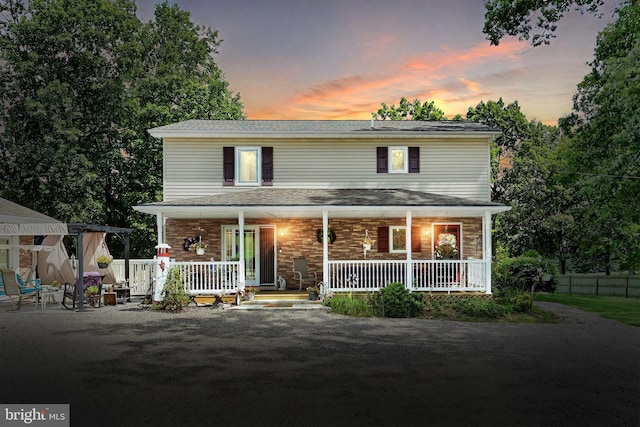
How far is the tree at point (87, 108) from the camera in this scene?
24.6 m

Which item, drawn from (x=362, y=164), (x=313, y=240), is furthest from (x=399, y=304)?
(x=362, y=164)

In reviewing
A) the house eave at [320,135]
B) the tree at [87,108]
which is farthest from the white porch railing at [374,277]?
the tree at [87,108]

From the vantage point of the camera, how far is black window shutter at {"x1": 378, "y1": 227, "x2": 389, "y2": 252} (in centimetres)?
1920

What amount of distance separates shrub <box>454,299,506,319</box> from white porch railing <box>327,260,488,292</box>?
135cm

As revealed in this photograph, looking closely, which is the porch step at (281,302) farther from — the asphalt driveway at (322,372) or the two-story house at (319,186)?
the asphalt driveway at (322,372)

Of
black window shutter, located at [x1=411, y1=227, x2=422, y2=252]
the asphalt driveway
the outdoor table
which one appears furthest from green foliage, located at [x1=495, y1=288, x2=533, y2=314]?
the outdoor table

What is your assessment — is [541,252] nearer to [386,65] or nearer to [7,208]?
[386,65]

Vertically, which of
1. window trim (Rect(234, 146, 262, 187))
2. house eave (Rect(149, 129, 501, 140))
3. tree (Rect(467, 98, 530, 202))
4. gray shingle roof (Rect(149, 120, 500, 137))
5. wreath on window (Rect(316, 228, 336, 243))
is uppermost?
tree (Rect(467, 98, 530, 202))

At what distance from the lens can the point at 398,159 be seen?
1977 centimetres

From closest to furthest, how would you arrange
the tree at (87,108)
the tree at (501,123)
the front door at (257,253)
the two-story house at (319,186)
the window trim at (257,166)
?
the two-story house at (319,186), the front door at (257,253), the window trim at (257,166), the tree at (87,108), the tree at (501,123)

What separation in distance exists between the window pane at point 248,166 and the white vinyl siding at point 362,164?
38 cm

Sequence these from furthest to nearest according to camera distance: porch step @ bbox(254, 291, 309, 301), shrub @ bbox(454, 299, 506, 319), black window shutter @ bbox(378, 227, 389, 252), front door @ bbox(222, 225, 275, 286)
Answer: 1. black window shutter @ bbox(378, 227, 389, 252)
2. front door @ bbox(222, 225, 275, 286)
3. porch step @ bbox(254, 291, 309, 301)
4. shrub @ bbox(454, 299, 506, 319)

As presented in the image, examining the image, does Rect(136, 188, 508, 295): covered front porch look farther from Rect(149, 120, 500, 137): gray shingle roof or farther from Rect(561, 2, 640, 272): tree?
Rect(561, 2, 640, 272): tree

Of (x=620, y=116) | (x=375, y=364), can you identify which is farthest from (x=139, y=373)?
(x=620, y=116)
